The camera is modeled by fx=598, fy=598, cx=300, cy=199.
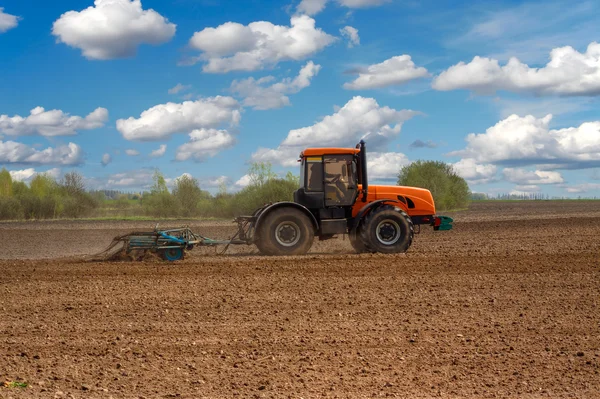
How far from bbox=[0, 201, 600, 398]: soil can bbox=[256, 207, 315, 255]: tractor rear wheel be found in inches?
22.5

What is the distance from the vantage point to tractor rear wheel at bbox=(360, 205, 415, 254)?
46.6ft

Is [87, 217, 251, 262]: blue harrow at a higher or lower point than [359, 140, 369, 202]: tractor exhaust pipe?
lower

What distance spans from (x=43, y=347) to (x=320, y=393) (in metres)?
3.56

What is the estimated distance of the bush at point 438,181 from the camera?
143 ft

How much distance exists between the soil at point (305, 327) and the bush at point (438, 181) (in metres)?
29.9

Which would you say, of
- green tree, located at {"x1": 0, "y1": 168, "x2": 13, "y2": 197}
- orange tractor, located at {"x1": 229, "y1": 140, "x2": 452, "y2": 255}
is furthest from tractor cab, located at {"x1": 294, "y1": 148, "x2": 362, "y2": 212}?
green tree, located at {"x1": 0, "y1": 168, "x2": 13, "y2": 197}

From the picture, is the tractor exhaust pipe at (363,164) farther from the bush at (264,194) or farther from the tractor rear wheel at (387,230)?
the bush at (264,194)

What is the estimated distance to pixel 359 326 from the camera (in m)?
7.51

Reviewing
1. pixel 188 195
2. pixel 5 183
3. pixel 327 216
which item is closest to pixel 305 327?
pixel 327 216

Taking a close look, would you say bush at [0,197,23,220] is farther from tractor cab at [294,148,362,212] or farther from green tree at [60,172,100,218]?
tractor cab at [294,148,362,212]

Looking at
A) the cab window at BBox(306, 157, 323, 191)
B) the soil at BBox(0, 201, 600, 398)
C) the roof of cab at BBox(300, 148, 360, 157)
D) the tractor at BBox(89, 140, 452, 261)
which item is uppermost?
→ the roof of cab at BBox(300, 148, 360, 157)

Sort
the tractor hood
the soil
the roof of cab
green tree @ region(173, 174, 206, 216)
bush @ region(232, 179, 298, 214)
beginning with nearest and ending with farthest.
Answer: the soil
the roof of cab
the tractor hood
bush @ region(232, 179, 298, 214)
green tree @ region(173, 174, 206, 216)

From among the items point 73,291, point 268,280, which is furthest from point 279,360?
point 73,291

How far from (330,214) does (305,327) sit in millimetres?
7160
